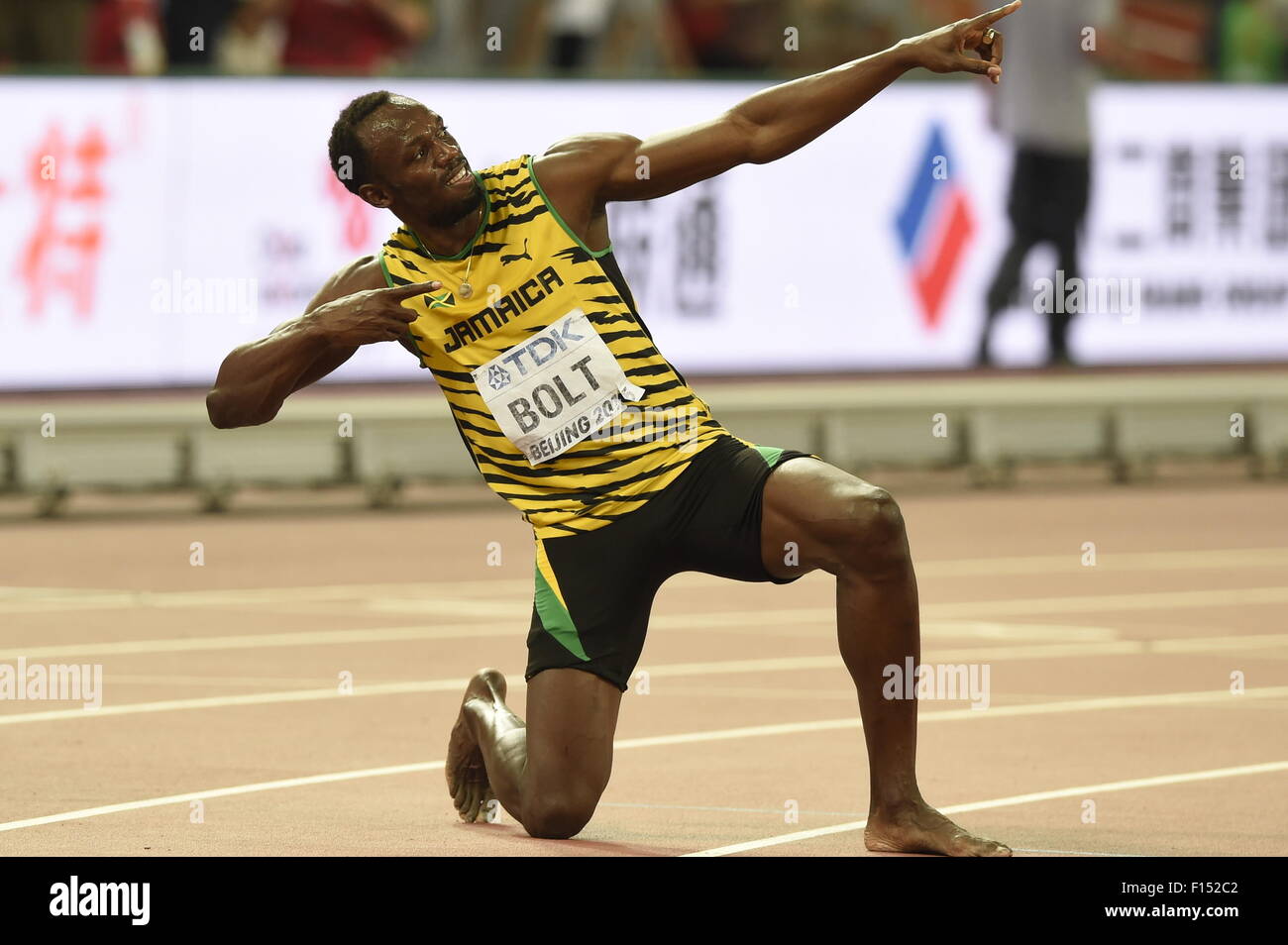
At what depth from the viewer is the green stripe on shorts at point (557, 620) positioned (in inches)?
264

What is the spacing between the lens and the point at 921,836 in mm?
6148

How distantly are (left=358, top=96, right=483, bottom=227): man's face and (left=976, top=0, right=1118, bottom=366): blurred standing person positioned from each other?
35.4 ft

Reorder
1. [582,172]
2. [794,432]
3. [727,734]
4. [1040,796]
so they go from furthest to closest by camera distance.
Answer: [794,432]
[727,734]
[1040,796]
[582,172]

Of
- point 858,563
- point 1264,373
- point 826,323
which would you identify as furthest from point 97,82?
point 858,563

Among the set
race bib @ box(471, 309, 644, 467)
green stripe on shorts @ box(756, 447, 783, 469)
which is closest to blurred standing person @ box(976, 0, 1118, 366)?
green stripe on shorts @ box(756, 447, 783, 469)

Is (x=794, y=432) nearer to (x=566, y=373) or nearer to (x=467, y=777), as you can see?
(x=467, y=777)

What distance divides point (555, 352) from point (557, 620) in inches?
31.5

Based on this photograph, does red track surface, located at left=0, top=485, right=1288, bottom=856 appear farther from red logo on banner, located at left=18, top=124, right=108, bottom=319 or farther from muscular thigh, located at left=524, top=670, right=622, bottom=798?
red logo on banner, located at left=18, top=124, right=108, bottom=319

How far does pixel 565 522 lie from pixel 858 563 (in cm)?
99

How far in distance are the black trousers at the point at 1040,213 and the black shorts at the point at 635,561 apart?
34.5 ft

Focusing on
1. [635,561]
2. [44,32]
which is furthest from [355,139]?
[44,32]

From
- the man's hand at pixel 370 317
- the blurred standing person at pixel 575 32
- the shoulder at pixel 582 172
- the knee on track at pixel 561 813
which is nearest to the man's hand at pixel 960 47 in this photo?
the shoulder at pixel 582 172

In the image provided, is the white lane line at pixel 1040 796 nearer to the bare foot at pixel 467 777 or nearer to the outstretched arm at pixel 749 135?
the bare foot at pixel 467 777

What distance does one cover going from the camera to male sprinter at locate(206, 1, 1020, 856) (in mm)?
6434
